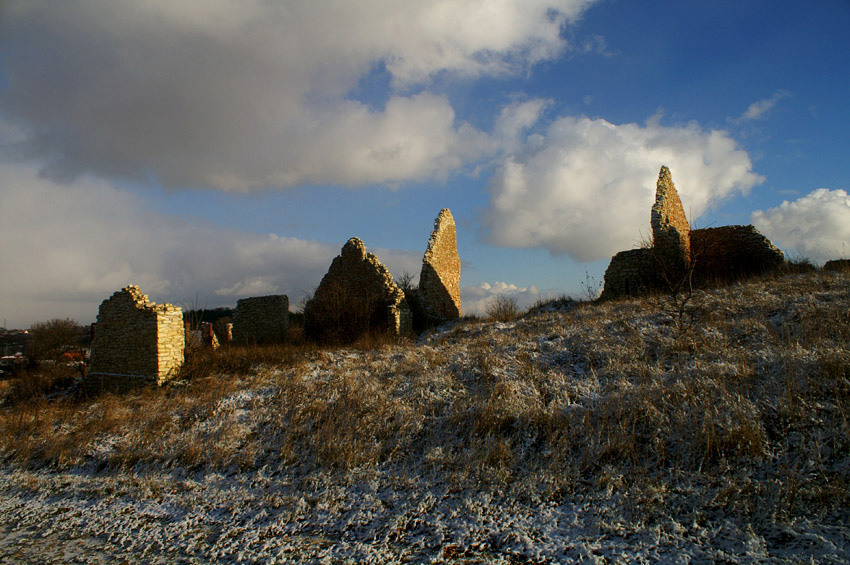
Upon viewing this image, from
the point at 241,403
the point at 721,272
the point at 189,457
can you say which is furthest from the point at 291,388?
the point at 721,272

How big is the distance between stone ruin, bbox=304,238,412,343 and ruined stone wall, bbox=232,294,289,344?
1.08 m

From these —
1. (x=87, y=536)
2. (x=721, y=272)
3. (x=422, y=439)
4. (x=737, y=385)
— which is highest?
(x=721, y=272)

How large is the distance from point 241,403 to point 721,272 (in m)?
15.9

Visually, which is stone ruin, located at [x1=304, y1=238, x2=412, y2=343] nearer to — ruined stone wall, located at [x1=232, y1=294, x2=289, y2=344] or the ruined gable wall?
ruined stone wall, located at [x1=232, y1=294, x2=289, y2=344]

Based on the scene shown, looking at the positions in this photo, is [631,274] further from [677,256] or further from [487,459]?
[487,459]

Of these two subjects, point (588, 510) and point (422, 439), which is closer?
point (588, 510)

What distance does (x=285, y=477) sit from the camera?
562cm

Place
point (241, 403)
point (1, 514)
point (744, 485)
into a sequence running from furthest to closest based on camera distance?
1. point (241, 403)
2. point (1, 514)
3. point (744, 485)

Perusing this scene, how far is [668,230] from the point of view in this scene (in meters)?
15.0

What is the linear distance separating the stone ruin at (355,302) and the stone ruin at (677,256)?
7.67 m

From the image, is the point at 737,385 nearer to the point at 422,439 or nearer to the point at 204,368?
Answer: the point at 422,439

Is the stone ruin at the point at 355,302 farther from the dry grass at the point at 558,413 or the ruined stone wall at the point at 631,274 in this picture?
the ruined stone wall at the point at 631,274

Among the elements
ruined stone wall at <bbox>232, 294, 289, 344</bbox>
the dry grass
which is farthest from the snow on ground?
ruined stone wall at <bbox>232, 294, 289, 344</bbox>

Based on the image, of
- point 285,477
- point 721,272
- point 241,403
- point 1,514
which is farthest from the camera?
point 721,272
